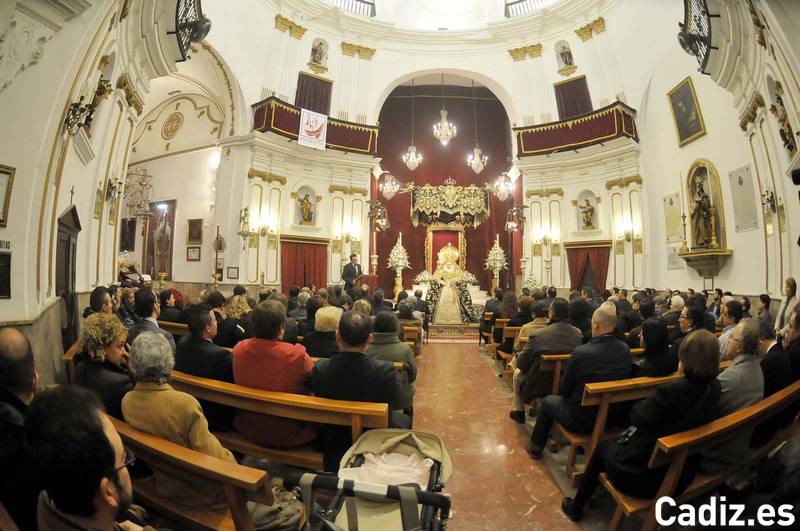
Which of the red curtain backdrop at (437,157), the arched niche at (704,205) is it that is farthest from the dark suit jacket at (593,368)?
the red curtain backdrop at (437,157)

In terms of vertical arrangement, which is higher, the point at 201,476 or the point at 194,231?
the point at 194,231

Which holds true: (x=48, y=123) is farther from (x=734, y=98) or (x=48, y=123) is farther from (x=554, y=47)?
(x=554, y=47)

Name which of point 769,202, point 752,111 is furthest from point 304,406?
point 752,111

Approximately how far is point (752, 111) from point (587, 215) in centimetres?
592

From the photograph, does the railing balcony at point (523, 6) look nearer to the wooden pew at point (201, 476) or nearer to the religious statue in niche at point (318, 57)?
the religious statue in niche at point (318, 57)

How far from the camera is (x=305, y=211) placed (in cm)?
1267

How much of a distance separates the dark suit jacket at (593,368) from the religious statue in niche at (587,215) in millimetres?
10990

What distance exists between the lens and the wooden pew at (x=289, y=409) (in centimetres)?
202

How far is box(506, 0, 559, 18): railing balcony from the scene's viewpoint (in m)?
13.6

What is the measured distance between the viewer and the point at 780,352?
8.30ft

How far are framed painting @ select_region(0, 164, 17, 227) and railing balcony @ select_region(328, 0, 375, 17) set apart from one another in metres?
12.7

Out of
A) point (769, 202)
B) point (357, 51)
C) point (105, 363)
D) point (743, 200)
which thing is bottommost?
point (105, 363)

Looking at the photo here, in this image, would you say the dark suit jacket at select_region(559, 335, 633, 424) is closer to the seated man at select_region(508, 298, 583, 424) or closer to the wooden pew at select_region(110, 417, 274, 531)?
the seated man at select_region(508, 298, 583, 424)

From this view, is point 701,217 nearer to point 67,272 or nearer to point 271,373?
point 271,373
